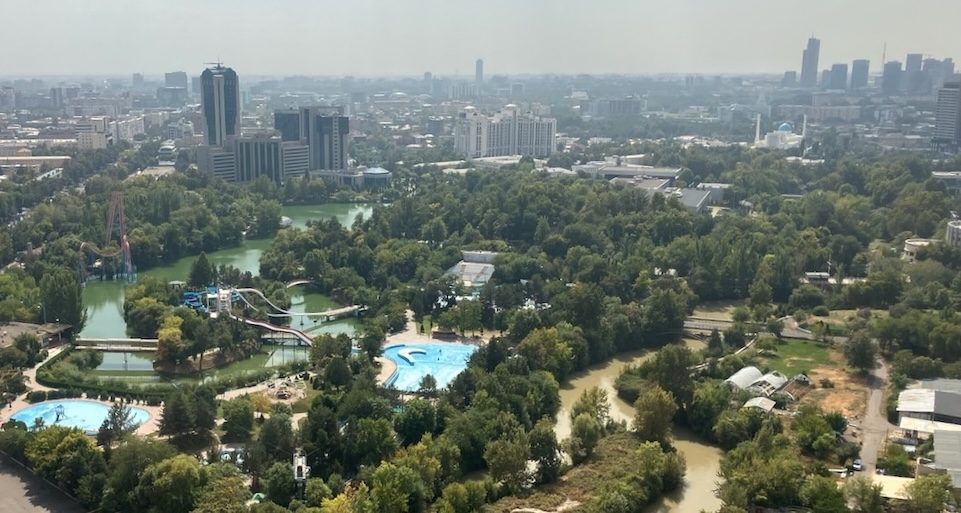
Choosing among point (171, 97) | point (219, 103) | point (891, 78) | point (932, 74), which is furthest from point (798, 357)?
point (932, 74)

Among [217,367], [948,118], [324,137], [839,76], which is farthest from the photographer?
[839,76]

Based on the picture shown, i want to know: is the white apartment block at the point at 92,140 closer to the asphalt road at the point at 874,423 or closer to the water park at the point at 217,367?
the water park at the point at 217,367

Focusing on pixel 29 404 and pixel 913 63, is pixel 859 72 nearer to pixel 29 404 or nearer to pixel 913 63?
pixel 913 63

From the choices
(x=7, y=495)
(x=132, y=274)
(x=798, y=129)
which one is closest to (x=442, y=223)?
(x=132, y=274)

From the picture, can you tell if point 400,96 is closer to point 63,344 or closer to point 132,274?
point 132,274

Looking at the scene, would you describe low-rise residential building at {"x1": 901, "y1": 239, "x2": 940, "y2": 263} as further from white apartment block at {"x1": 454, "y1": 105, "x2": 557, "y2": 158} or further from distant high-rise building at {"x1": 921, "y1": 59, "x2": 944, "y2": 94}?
distant high-rise building at {"x1": 921, "y1": 59, "x2": 944, "y2": 94}

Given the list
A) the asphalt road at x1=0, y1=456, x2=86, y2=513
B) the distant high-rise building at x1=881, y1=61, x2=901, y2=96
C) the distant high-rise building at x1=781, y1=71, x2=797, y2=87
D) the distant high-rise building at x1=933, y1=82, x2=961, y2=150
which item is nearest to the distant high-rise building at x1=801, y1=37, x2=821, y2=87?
the distant high-rise building at x1=781, y1=71, x2=797, y2=87
